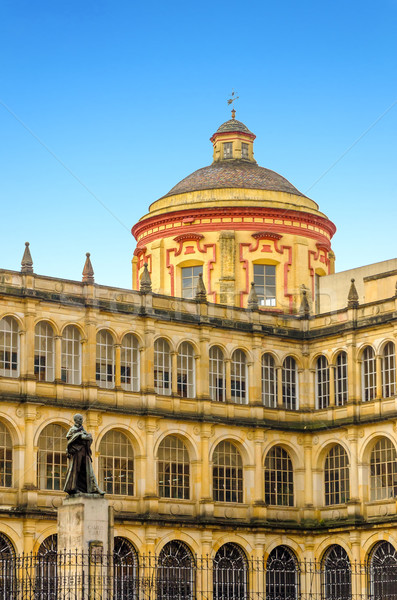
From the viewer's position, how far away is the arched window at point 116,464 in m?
62.2

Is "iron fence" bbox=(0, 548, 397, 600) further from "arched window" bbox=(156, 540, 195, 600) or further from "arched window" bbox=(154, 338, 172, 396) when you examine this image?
"arched window" bbox=(154, 338, 172, 396)

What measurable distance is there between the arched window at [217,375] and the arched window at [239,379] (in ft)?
1.91

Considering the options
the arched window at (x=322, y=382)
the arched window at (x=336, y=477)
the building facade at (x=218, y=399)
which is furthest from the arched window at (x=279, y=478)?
the arched window at (x=322, y=382)

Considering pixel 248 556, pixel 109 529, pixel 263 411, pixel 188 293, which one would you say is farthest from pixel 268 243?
pixel 109 529

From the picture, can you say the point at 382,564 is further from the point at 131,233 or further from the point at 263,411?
the point at 131,233

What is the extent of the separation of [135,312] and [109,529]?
87.4ft

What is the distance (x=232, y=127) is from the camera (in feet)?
258

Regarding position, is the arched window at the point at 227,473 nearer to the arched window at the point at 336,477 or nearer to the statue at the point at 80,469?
the arched window at the point at 336,477

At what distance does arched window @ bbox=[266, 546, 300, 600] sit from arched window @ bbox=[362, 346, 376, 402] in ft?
27.6

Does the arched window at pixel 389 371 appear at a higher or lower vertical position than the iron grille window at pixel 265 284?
lower

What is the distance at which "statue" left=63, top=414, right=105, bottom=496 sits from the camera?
3819 centimetres

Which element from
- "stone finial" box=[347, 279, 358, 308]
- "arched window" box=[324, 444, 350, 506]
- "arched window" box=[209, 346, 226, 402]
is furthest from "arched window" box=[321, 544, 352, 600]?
"stone finial" box=[347, 279, 358, 308]

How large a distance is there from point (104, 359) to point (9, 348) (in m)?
4.93

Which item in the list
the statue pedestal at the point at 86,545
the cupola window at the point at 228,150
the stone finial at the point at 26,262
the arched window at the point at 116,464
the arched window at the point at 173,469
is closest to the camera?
the statue pedestal at the point at 86,545
